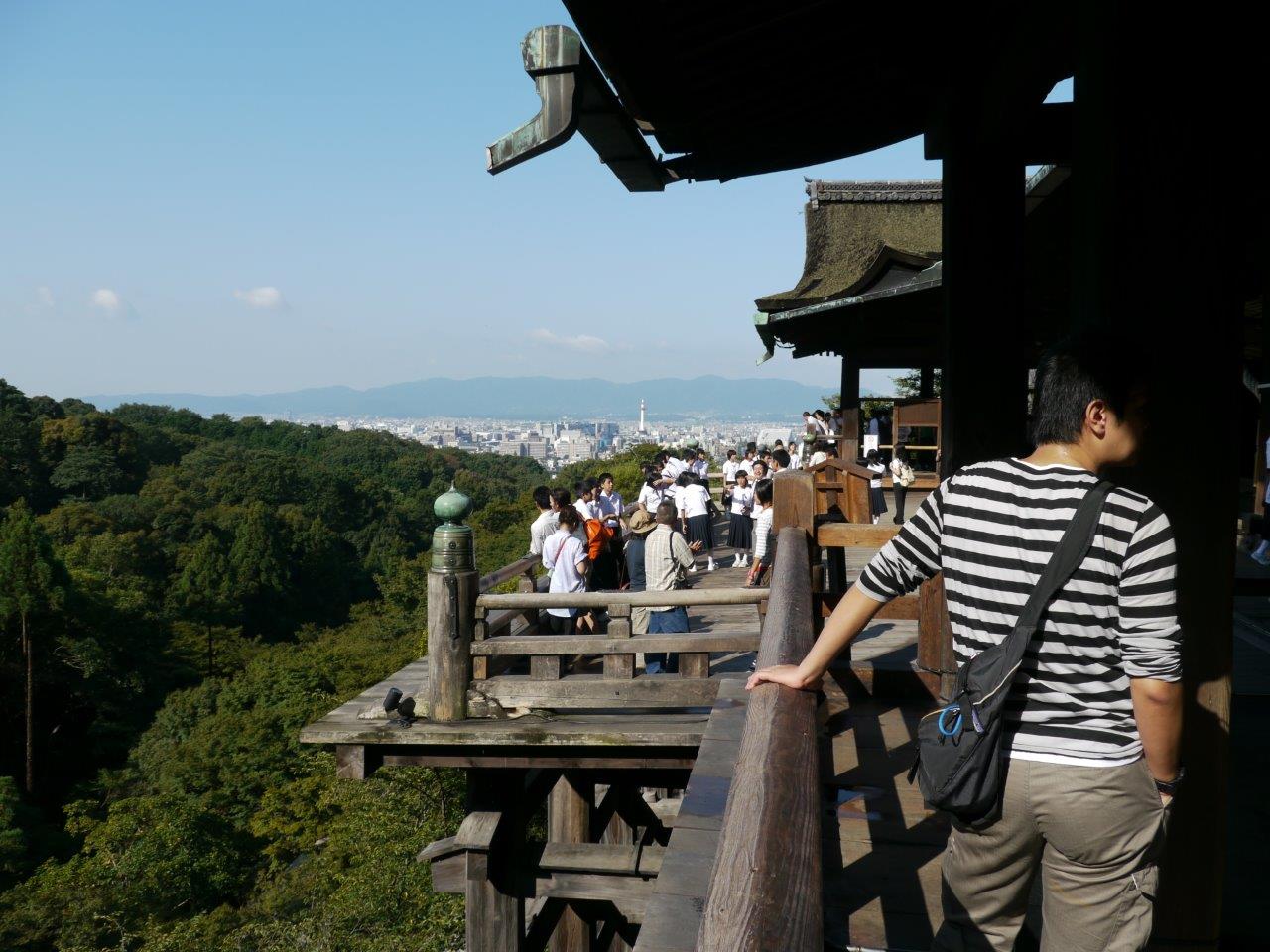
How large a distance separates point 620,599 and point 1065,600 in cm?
481

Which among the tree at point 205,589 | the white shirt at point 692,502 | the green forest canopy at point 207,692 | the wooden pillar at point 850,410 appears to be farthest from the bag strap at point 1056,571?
the tree at point 205,589

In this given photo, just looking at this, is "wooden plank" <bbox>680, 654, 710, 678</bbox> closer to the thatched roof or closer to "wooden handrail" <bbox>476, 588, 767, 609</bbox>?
"wooden handrail" <bbox>476, 588, 767, 609</bbox>

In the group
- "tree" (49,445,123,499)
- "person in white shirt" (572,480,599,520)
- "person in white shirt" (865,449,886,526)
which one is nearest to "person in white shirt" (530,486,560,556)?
"person in white shirt" (572,480,599,520)

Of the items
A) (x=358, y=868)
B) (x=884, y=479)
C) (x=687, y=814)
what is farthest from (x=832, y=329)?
(x=358, y=868)

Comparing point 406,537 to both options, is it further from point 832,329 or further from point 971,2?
point 971,2

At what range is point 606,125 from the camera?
3043 mm

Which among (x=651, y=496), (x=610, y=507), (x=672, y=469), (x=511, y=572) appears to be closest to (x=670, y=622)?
(x=511, y=572)

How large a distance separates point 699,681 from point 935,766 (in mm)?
4752

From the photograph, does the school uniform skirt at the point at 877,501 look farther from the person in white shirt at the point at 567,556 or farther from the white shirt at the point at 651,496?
the person in white shirt at the point at 567,556

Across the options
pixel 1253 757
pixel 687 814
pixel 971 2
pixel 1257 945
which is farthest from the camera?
pixel 1253 757

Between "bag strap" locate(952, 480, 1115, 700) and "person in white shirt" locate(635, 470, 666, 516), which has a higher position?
"bag strap" locate(952, 480, 1115, 700)

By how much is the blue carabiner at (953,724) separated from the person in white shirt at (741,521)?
35.9 ft

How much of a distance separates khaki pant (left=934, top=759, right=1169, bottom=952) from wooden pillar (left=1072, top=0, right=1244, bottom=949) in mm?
265

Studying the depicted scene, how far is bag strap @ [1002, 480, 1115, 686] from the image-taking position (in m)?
1.64
